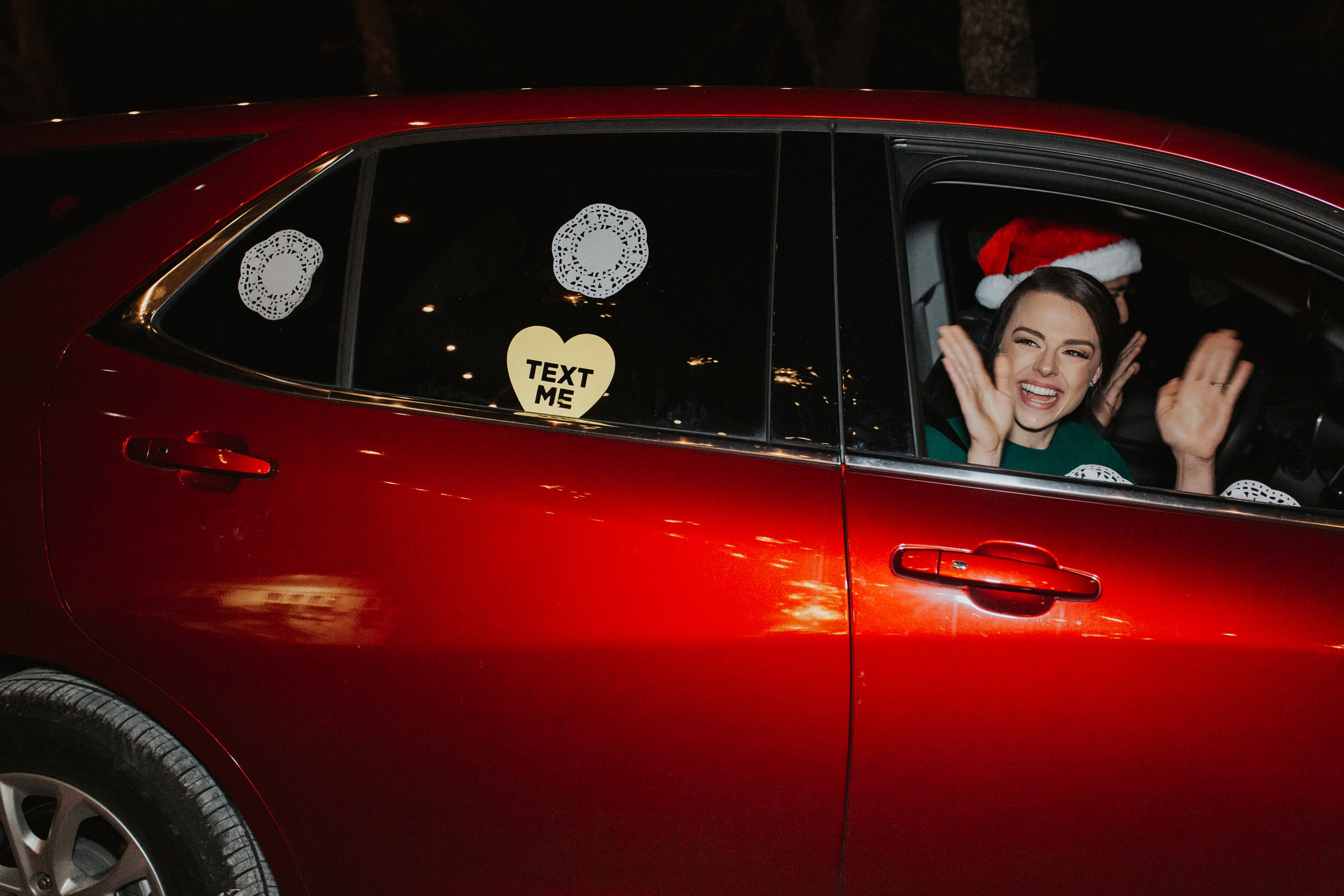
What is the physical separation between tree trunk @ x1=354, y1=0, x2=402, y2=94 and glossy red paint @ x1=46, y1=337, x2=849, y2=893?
935 centimetres

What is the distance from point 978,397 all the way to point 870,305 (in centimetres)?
36

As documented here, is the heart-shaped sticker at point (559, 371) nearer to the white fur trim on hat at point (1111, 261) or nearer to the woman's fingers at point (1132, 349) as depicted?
the white fur trim on hat at point (1111, 261)

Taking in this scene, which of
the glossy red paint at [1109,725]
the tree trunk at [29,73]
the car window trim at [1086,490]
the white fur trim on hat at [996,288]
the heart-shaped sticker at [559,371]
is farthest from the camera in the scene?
the tree trunk at [29,73]

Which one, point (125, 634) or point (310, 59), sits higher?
point (310, 59)

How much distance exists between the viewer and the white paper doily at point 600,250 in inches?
59.1

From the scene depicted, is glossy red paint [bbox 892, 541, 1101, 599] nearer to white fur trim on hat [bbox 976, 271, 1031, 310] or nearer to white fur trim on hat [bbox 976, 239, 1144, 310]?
white fur trim on hat [bbox 976, 239, 1144, 310]

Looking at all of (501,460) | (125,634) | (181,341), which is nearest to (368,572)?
(501,460)

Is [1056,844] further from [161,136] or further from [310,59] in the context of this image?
[310,59]

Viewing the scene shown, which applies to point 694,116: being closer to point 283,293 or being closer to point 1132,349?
point 283,293

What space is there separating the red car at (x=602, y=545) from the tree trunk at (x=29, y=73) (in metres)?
9.40

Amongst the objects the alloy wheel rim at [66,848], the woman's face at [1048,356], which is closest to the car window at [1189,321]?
the woman's face at [1048,356]

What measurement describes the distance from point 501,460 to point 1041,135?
986 millimetres

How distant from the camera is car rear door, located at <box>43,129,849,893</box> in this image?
4.31 feet

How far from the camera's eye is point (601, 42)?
66.2 ft
